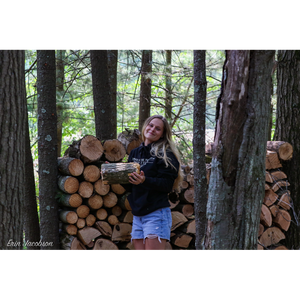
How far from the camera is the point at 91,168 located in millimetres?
3844

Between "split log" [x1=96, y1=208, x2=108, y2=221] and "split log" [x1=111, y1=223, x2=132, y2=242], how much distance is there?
0.21 metres

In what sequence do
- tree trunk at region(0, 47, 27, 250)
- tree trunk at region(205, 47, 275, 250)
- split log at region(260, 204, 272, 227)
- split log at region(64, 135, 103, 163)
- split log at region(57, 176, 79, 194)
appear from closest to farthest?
tree trunk at region(205, 47, 275, 250), tree trunk at region(0, 47, 27, 250), split log at region(57, 176, 79, 194), split log at region(64, 135, 103, 163), split log at region(260, 204, 272, 227)

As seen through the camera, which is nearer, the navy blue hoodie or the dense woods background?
the dense woods background

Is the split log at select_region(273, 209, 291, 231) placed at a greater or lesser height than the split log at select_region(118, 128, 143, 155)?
lesser

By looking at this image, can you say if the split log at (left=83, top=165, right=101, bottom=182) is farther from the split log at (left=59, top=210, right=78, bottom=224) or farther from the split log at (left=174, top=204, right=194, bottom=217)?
the split log at (left=174, top=204, right=194, bottom=217)

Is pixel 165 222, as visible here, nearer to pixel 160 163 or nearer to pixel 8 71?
pixel 160 163

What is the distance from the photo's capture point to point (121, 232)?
13.5 feet

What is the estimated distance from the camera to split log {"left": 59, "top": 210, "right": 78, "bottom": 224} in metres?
3.73

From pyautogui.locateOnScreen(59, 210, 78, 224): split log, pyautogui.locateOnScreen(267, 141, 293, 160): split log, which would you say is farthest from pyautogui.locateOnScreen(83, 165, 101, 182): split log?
pyautogui.locateOnScreen(267, 141, 293, 160): split log

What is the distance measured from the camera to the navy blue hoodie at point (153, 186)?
9.48 feet

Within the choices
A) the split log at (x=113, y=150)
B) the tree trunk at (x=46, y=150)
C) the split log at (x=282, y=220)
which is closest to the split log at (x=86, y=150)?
the split log at (x=113, y=150)

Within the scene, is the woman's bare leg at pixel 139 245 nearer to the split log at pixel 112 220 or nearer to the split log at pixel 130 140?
the split log at pixel 112 220

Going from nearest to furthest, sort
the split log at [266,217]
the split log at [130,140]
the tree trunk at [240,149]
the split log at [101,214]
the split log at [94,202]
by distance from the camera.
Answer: the tree trunk at [240,149] → the split log at [94,202] → the split log at [101,214] → the split log at [266,217] → the split log at [130,140]

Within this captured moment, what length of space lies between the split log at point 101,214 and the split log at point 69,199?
34 cm
